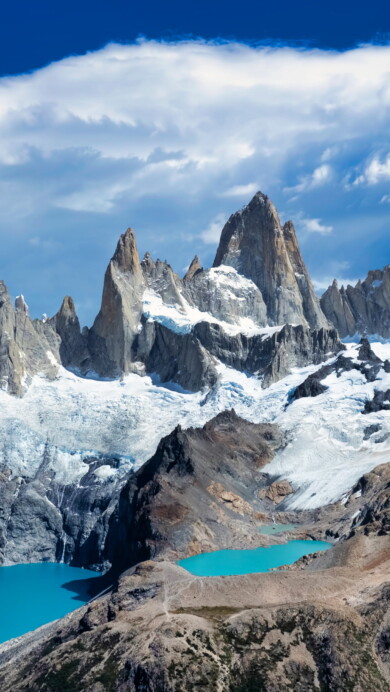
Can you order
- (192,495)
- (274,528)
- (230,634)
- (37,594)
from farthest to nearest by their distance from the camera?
1. (274,528)
2. (192,495)
3. (37,594)
4. (230,634)

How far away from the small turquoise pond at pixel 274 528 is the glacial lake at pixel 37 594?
2557cm

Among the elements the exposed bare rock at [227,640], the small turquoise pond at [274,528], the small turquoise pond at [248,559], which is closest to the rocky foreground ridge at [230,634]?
the exposed bare rock at [227,640]

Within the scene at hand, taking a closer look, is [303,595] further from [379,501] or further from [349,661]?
[379,501]

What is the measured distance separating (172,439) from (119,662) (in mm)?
90400

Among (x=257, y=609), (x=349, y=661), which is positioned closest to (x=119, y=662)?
(x=257, y=609)

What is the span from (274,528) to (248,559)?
74.7 feet

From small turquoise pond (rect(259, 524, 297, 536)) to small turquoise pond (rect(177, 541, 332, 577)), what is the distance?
8392mm

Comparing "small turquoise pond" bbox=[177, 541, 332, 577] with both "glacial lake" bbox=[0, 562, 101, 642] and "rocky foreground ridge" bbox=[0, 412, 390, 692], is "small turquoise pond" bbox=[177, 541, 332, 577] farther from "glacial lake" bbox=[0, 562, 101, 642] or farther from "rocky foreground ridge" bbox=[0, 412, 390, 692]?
"glacial lake" bbox=[0, 562, 101, 642]

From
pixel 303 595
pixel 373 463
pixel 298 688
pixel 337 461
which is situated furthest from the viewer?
pixel 337 461

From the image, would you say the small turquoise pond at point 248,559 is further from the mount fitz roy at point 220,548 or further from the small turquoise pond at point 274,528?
the small turquoise pond at point 274,528

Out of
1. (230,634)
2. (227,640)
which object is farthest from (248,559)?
(227,640)

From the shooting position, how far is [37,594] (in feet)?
478

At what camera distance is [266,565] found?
127188 millimetres

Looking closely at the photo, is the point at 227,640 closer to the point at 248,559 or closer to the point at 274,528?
the point at 248,559
